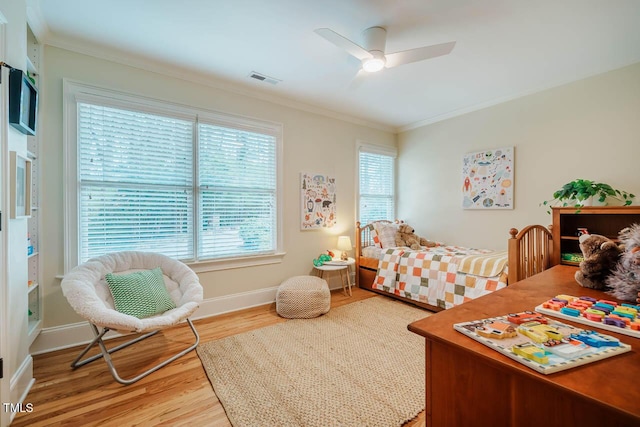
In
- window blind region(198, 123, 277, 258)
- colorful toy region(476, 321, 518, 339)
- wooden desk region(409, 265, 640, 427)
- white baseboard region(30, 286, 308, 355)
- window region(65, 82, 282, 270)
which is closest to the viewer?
wooden desk region(409, 265, 640, 427)

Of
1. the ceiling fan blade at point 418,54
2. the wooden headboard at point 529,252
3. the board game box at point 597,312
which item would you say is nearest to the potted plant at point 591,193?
the wooden headboard at point 529,252

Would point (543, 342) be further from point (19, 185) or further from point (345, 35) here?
point (19, 185)

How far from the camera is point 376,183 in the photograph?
4602 millimetres

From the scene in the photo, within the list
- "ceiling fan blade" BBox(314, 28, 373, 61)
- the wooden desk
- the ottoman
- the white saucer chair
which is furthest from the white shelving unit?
the wooden desk

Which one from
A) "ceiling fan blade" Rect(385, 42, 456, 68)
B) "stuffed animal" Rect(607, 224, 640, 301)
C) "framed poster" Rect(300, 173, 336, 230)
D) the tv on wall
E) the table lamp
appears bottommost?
the table lamp

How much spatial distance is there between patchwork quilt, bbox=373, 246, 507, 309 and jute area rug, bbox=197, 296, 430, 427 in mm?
468

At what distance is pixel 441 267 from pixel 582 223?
1.36 metres

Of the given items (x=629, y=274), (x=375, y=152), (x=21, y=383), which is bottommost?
(x=21, y=383)

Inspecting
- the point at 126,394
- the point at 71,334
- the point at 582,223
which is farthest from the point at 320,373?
the point at 582,223

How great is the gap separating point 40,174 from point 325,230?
2.90 m

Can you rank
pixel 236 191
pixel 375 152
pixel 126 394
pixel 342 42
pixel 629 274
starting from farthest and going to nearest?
pixel 375 152 → pixel 236 191 → pixel 342 42 → pixel 126 394 → pixel 629 274

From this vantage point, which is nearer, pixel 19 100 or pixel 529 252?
pixel 19 100

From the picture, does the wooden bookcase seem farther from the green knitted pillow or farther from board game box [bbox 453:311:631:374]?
the green knitted pillow

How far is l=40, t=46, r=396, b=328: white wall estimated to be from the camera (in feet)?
7.62
